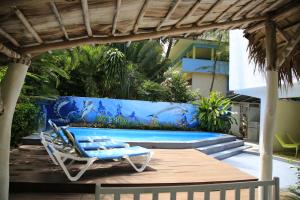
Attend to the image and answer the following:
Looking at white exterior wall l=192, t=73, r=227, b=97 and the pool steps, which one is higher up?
white exterior wall l=192, t=73, r=227, b=97

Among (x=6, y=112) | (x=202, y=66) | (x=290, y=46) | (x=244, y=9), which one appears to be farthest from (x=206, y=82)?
(x=6, y=112)

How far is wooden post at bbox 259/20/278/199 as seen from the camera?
4.07 metres

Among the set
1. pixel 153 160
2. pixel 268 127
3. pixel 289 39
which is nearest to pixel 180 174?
pixel 153 160

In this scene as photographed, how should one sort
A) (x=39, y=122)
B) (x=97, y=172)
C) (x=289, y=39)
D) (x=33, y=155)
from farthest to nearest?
1. (x=39, y=122)
2. (x=33, y=155)
3. (x=97, y=172)
4. (x=289, y=39)

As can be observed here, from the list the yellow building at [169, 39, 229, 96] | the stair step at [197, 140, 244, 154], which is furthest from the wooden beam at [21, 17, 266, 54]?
the yellow building at [169, 39, 229, 96]

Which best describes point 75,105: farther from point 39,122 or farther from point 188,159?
point 188,159

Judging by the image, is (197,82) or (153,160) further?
(197,82)

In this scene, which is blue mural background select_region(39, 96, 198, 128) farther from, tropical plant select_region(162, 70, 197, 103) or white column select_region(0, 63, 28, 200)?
white column select_region(0, 63, 28, 200)

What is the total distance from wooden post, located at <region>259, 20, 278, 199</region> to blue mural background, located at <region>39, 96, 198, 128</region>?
11.2 meters

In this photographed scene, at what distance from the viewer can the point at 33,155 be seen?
6742 millimetres

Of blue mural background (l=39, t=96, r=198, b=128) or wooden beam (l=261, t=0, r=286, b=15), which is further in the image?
blue mural background (l=39, t=96, r=198, b=128)

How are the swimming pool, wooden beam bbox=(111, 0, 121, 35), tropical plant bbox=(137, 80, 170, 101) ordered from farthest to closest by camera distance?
tropical plant bbox=(137, 80, 170, 101) < the swimming pool < wooden beam bbox=(111, 0, 121, 35)

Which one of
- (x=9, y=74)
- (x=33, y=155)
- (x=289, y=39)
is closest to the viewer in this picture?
(x=9, y=74)

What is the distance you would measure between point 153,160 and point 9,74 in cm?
443
